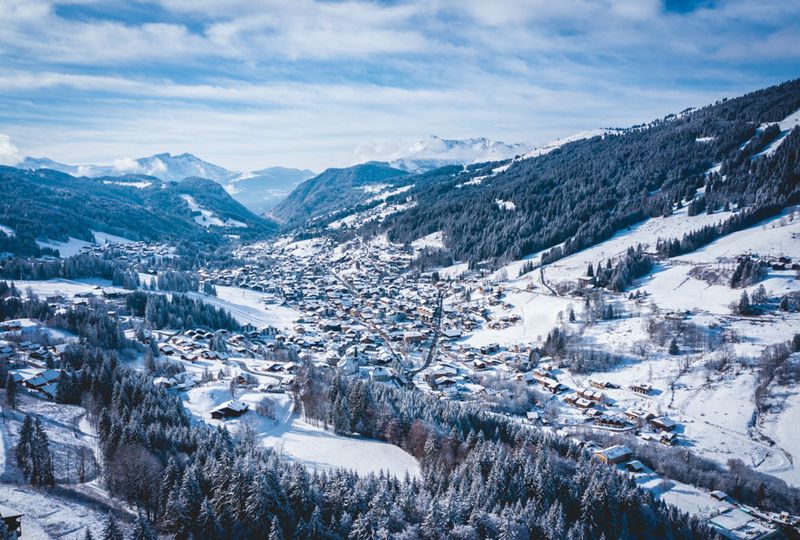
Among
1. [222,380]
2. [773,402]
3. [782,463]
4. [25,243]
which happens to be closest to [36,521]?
[222,380]

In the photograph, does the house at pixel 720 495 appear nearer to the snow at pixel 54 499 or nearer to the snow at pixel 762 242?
the snow at pixel 54 499

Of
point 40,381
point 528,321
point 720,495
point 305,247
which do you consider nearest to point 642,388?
point 720,495

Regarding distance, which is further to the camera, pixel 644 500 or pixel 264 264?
pixel 264 264

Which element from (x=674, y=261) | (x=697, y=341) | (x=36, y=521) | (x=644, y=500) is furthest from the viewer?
(x=674, y=261)

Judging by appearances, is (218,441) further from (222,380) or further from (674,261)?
(674,261)

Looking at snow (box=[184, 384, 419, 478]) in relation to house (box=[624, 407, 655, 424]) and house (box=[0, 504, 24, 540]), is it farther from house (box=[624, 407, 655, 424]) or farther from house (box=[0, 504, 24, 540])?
house (box=[624, 407, 655, 424])

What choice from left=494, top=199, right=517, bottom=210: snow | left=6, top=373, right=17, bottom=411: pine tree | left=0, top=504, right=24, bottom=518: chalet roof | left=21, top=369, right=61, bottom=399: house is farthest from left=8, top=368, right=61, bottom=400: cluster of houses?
left=494, top=199, right=517, bottom=210: snow

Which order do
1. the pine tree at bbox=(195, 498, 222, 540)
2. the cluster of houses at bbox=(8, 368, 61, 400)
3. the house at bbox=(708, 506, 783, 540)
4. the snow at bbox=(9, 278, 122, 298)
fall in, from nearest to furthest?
1. the pine tree at bbox=(195, 498, 222, 540)
2. the house at bbox=(708, 506, 783, 540)
3. the cluster of houses at bbox=(8, 368, 61, 400)
4. the snow at bbox=(9, 278, 122, 298)
